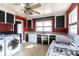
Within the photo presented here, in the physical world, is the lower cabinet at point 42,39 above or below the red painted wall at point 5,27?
below

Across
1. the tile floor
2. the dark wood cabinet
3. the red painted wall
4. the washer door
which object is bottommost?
the tile floor

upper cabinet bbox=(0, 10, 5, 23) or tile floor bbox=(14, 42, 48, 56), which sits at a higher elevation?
upper cabinet bbox=(0, 10, 5, 23)

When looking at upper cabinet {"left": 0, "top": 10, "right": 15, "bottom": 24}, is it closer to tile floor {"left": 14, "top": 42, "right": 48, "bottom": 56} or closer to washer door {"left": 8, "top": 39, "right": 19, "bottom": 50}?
washer door {"left": 8, "top": 39, "right": 19, "bottom": 50}

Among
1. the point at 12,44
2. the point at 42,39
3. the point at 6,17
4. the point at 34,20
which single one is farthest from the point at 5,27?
the point at 42,39

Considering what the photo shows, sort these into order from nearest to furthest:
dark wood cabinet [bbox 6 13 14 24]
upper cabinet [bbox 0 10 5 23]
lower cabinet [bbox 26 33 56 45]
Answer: upper cabinet [bbox 0 10 5 23] → dark wood cabinet [bbox 6 13 14 24] → lower cabinet [bbox 26 33 56 45]

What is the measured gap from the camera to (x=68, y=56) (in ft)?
3.05

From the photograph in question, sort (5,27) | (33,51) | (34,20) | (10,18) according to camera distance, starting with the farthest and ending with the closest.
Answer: (34,20) → (33,51) → (10,18) → (5,27)

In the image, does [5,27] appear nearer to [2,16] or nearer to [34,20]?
[2,16]

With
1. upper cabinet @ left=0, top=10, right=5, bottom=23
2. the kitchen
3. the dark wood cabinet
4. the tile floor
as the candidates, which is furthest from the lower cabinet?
upper cabinet @ left=0, top=10, right=5, bottom=23

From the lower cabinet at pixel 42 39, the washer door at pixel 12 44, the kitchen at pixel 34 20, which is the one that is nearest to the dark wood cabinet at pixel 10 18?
the kitchen at pixel 34 20

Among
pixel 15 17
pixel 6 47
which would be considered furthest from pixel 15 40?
pixel 15 17

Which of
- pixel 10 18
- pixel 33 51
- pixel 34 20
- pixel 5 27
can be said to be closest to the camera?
pixel 5 27

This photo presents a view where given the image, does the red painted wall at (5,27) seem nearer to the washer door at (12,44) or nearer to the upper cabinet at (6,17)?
the upper cabinet at (6,17)

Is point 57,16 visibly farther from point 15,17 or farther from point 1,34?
point 1,34
